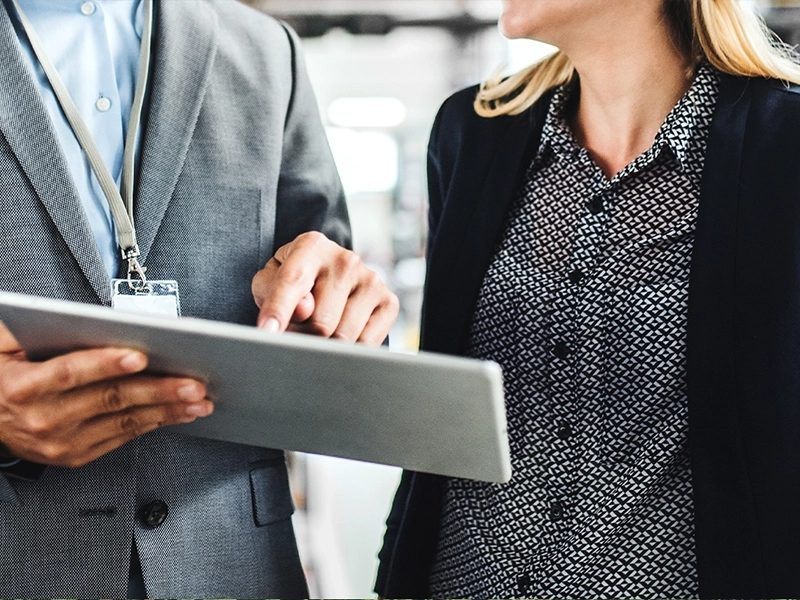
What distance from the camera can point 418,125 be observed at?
1120cm

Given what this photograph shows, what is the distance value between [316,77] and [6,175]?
893 cm

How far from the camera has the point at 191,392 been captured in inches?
34.4

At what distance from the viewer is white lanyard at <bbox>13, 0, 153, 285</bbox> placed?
1168 mm

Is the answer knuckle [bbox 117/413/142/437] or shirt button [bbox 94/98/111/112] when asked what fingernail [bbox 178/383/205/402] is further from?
shirt button [bbox 94/98/111/112]

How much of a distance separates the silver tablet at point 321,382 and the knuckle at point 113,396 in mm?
53

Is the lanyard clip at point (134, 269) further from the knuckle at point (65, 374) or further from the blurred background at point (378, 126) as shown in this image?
the blurred background at point (378, 126)

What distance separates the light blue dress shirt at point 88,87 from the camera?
121 centimetres

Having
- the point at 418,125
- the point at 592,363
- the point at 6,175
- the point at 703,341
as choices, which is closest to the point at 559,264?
the point at 592,363

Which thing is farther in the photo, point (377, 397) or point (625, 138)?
point (625, 138)

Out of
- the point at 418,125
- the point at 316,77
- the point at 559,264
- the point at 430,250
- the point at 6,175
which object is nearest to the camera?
the point at 6,175

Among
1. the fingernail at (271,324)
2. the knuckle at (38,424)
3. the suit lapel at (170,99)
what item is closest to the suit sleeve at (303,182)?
the suit lapel at (170,99)

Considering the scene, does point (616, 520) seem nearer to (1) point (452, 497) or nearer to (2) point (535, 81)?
(1) point (452, 497)

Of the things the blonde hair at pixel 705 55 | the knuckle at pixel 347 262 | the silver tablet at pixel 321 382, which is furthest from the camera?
the blonde hair at pixel 705 55

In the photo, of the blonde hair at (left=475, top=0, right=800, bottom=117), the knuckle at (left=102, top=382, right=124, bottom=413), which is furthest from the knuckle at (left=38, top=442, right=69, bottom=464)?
the blonde hair at (left=475, top=0, right=800, bottom=117)
